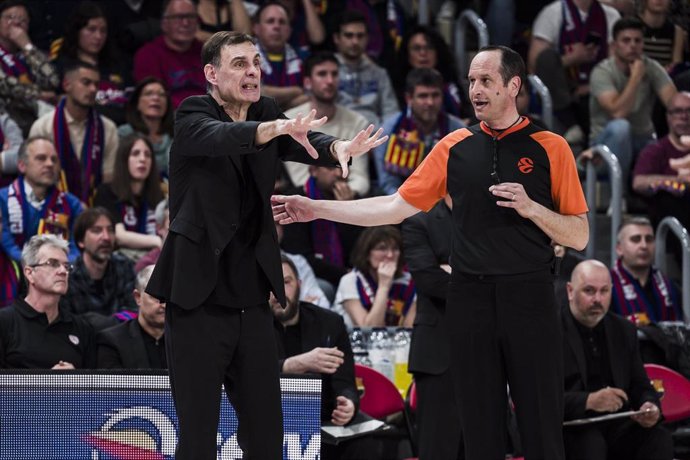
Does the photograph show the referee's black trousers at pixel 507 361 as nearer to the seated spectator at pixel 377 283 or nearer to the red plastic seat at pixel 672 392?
the red plastic seat at pixel 672 392

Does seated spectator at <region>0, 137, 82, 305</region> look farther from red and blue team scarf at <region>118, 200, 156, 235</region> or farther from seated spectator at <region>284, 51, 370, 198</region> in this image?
seated spectator at <region>284, 51, 370, 198</region>

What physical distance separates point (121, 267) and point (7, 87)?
227 cm

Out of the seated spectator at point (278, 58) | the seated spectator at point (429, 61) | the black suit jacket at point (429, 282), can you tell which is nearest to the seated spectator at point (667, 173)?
the seated spectator at point (429, 61)

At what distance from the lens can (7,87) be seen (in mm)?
9461

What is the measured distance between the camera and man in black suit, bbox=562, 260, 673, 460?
683 cm

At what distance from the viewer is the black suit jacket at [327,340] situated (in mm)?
6645

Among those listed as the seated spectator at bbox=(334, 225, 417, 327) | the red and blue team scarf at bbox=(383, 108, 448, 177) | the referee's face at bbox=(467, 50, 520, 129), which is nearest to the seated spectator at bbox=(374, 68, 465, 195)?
the red and blue team scarf at bbox=(383, 108, 448, 177)

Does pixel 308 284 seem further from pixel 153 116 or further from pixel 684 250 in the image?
pixel 684 250

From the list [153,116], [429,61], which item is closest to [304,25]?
[429,61]

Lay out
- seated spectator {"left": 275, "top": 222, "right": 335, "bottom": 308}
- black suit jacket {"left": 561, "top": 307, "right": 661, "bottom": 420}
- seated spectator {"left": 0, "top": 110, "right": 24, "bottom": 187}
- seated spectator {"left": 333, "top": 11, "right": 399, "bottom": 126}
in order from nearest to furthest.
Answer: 1. black suit jacket {"left": 561, "top": 307, "right": 661, "bottom": 420}
2. seated spectator {"left": 275, "top": 222, "right": 335, "bottom": 308}
3. seated spectator {"left": 0, "top": 110, "right": 24, "bottom": 187}
4. seated spectator {"left": 333, "top": 11, "right": 399, "bottom": 126}

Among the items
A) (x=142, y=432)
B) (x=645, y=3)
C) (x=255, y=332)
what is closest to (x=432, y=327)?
(x=142, y=432)

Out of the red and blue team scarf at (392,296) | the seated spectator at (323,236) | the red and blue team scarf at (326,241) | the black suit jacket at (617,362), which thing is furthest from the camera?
the red and blue team scarf at (326,241)

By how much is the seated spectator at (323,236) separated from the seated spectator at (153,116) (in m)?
1.20

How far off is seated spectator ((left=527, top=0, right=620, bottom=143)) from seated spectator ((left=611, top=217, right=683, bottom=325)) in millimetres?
2587
